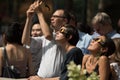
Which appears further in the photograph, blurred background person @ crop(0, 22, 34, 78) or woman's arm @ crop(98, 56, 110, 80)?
blurred background person @ crop(0, 22, 34, 78)

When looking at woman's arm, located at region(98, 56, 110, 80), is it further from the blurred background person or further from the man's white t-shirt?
the blurred background person

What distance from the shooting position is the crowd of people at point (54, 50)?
6.73 m

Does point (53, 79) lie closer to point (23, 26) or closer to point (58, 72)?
point (58, 72)

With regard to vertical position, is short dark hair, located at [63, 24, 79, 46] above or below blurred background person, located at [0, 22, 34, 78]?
above

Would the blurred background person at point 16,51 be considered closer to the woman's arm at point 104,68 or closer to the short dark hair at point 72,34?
the short dark hair at point 72,34

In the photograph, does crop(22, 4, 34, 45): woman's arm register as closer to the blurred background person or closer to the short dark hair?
the blurred background person

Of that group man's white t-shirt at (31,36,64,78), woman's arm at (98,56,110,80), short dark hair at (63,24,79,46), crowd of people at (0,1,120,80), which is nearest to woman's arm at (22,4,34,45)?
crowd of people at (0,1,120,80)

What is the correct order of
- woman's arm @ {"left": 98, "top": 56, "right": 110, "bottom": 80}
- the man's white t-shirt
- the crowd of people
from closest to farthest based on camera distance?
woman's arm @ {"left": 98, "top": 56, "right": 110, "bottom": 80}
the crowd of people
the man's white t-shirt

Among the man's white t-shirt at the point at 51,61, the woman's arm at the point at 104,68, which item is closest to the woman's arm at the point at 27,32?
the man's white t-shirt at the point at 51,61

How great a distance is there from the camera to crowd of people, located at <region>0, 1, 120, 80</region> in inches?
265

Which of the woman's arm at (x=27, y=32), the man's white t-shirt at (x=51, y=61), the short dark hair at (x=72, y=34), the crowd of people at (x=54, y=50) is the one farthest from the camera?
the woman's arm at (x=27, y=32)

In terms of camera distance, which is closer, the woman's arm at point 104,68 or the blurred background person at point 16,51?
the woman's arm at point 104,68

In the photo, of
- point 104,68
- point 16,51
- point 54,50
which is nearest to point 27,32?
point 16,51

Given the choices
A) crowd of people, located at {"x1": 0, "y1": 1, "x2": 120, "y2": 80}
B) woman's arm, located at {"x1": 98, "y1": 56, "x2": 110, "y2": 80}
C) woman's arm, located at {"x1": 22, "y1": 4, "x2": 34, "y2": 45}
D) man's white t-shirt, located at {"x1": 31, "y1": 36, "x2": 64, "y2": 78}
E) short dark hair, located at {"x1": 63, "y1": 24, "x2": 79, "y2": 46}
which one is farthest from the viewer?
woman's arm, located at {"x1": 22, "y1": 4, "x2": 34, "y2": 45}
